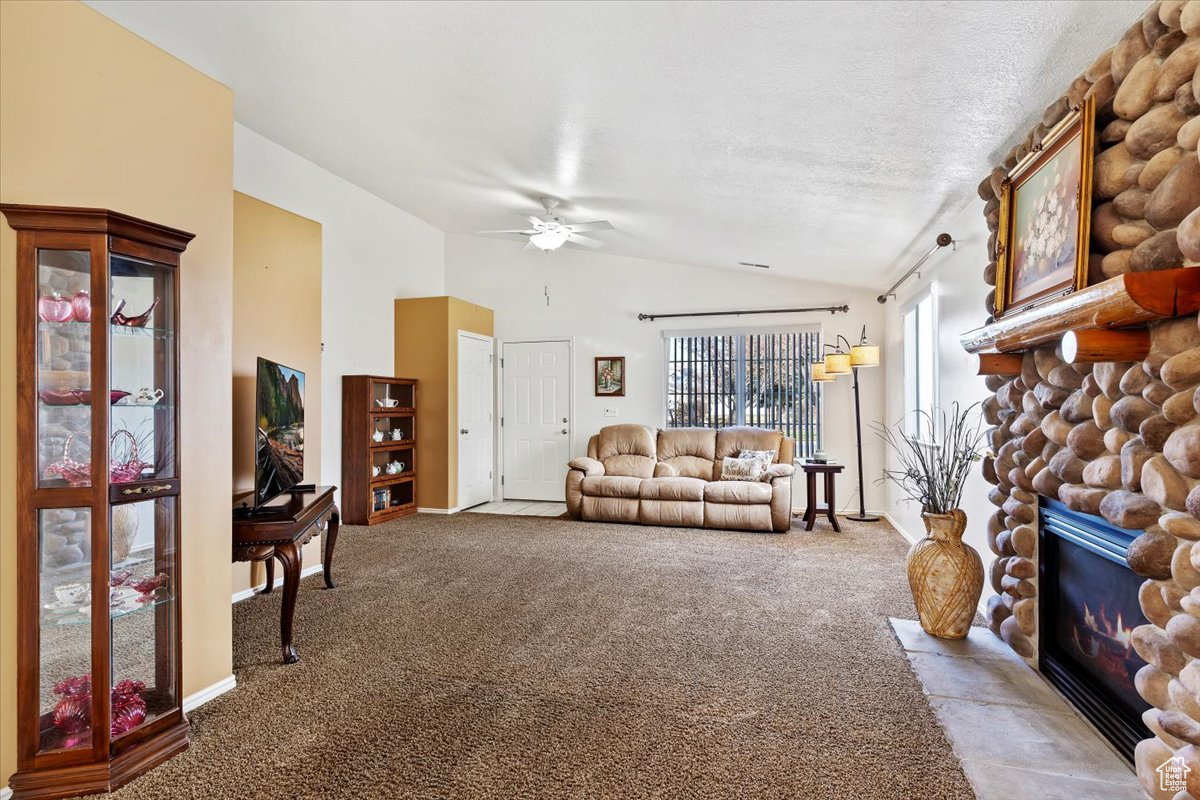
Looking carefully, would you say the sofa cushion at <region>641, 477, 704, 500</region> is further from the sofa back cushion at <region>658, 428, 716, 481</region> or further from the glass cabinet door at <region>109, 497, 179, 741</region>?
the glass cabinet door at <region>109, 497, 179, 741</region>

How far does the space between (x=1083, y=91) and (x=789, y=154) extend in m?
1.38

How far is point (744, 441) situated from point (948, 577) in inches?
139

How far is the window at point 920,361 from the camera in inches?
173

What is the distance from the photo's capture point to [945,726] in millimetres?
2062

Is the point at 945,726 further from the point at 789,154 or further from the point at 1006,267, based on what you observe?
the point at 789,154

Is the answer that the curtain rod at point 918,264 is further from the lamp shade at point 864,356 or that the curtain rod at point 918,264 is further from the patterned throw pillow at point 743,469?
the patterned throw pillow at point 743,469

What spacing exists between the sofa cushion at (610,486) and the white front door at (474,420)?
58.6 inches

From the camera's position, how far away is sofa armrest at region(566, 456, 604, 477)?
620 cm

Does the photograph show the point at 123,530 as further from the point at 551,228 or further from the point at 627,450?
the point at 627,450

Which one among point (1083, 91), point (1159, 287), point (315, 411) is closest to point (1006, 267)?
point (1083, 91)

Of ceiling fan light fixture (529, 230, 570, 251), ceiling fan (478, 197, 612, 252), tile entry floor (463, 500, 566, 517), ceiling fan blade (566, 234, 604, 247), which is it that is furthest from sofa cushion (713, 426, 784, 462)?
ceiling fan light fixture (529, 230, 570, 251)

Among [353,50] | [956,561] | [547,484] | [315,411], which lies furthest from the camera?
[547,484]

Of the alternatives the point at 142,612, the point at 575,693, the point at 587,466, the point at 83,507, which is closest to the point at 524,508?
the point at 587,466

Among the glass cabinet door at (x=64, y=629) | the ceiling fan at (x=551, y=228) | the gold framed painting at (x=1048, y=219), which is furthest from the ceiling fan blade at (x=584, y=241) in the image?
the glass cabinet door at (x=64, y=629)
